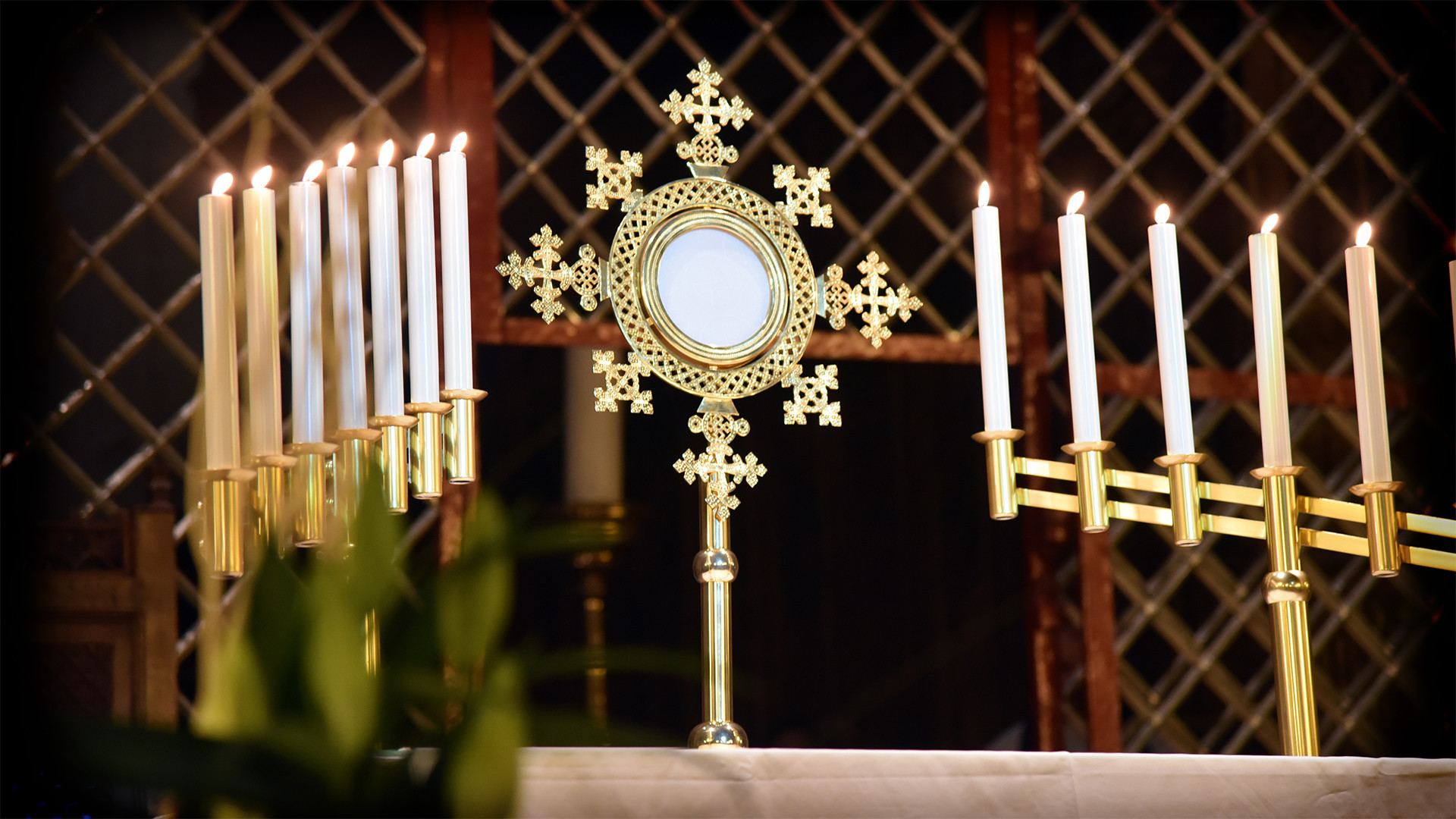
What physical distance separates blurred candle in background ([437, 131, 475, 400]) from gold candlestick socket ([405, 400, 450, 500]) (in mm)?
23

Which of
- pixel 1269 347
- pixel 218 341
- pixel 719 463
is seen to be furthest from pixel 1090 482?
pixel 218 341

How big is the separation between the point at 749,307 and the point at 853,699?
1.25 metres

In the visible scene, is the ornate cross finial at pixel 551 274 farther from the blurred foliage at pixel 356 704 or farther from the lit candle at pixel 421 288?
the blurred foliage at pixel 356 704

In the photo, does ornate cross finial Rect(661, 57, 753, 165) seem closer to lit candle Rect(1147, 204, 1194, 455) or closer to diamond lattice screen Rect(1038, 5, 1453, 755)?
lit candle Rect(1147, 204, 1194, 455)

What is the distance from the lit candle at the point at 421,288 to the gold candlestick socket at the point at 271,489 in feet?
0.38

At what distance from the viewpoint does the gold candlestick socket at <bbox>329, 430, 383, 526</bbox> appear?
125 cm

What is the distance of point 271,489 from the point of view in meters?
1.22

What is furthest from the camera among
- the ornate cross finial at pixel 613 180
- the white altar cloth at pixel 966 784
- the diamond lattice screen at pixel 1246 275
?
the diamond lattice screen at pixel 1246 275

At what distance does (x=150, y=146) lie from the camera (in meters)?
2.15

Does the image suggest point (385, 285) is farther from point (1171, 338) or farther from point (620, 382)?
point (1171, 338)

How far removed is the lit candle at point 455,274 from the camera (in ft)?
4.07

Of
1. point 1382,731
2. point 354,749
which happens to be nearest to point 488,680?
point 354,749

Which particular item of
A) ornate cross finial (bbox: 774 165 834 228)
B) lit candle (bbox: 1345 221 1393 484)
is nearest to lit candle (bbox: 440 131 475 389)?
ornate cross finial (bbox: 774 165 834 228)

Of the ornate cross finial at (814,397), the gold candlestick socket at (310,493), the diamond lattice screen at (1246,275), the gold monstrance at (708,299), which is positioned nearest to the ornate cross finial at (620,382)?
the gold monstrance at (708,299)
